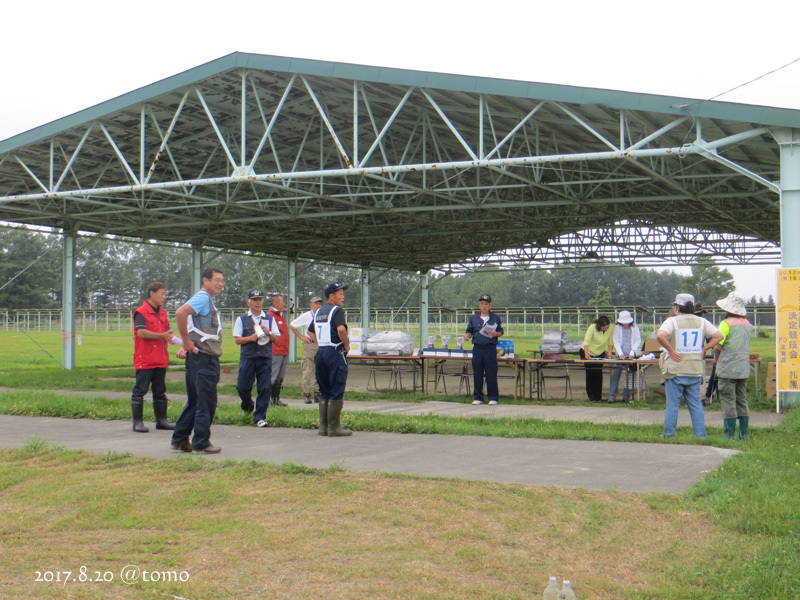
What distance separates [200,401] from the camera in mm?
7375

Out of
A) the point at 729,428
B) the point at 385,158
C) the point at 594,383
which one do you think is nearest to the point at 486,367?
the point at 594,383

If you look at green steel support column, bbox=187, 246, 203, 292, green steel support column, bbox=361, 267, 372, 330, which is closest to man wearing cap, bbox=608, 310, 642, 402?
green steel support column, bbox=187, 246, 203, 292

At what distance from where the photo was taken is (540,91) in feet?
39.5

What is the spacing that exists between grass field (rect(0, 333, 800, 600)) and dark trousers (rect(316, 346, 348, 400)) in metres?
2.13

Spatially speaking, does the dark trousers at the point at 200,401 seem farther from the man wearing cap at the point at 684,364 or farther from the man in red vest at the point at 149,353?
the man wearing cap at the point at 684,364

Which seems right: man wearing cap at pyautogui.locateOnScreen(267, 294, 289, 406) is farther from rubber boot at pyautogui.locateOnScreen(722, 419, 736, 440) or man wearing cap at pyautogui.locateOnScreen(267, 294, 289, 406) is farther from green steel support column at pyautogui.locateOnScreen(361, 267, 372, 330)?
green steel support column at pyautogui.locateOnScreen(361, 267, 372, 330)

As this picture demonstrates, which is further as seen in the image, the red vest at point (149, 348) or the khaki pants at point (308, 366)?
the khaki pants at point (308, 366)

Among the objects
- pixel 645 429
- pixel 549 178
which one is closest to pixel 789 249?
pixel 645 429

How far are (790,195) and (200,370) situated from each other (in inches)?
347

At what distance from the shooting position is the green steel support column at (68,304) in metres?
21.2

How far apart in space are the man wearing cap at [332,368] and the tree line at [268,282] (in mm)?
65662

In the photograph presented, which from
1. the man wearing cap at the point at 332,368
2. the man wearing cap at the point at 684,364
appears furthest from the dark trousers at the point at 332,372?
the man wearing cap at the point at 684,364

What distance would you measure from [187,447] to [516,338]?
44467 millimetres

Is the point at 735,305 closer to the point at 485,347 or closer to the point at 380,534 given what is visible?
the point at 485,347
